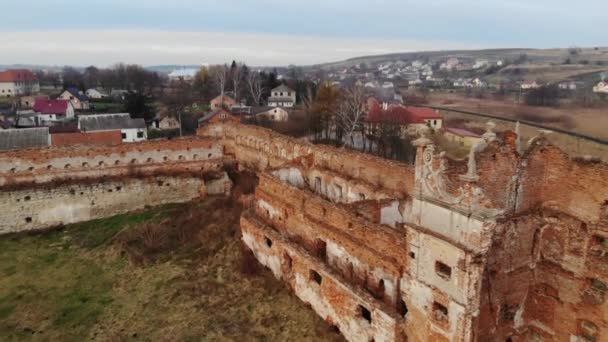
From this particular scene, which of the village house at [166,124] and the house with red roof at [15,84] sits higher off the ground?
the house with red roof at [15,84]

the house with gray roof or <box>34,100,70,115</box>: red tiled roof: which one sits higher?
<box>34,100,70,115</box>: red tiled roof

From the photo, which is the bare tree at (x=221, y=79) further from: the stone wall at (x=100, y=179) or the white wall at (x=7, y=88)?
the white wall at (x=7, y=88)

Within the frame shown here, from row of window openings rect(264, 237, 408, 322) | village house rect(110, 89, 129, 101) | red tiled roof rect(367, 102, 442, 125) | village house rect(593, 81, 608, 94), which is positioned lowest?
row of window openings rect(264, 237, 408, 322)

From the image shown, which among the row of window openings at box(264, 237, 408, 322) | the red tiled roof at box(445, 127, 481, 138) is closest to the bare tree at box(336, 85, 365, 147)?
the red tiled roof at box(445, 127, 481, 138)

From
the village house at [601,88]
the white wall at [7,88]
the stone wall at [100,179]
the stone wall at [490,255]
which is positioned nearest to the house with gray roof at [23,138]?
the stone wall at [100,179]

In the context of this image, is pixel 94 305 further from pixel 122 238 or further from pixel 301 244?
pixel 301 244

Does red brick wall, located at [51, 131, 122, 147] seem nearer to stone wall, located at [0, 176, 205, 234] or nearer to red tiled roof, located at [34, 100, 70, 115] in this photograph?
stone wall, located at [0, 176, 205, 234]

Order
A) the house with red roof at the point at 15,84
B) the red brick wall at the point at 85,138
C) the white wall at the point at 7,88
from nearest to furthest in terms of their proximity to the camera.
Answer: the red brick wall at the point at 85,138, the white wall at the point at 7,88, the house with red roof at the point at 15,84
